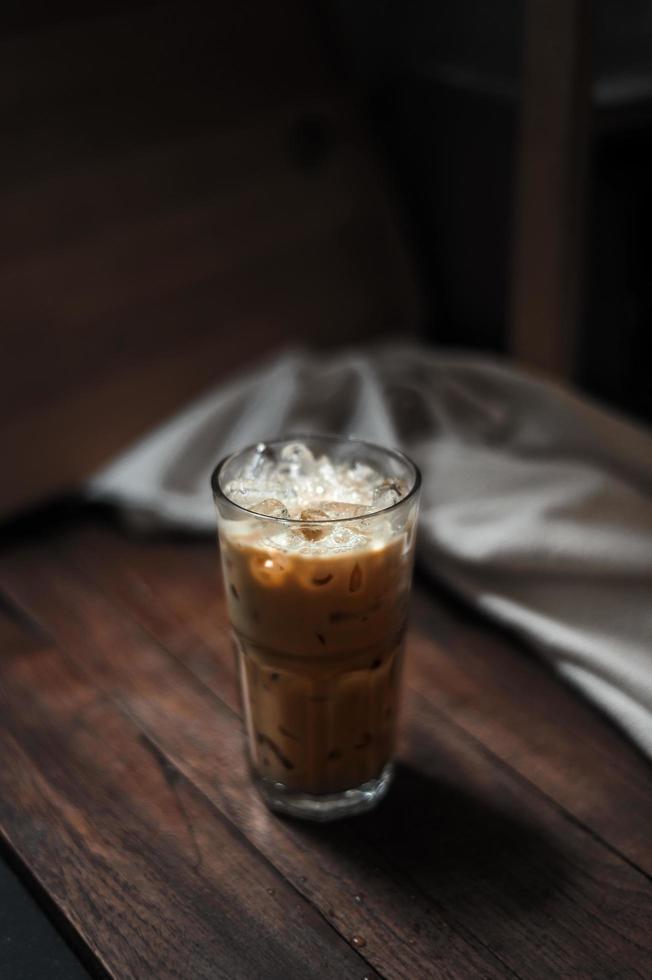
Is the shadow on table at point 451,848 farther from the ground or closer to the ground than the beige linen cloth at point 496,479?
closer to the ground

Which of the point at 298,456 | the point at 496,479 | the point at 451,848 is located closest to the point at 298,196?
the point at 496,479

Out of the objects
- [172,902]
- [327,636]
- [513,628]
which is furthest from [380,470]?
[172,902]

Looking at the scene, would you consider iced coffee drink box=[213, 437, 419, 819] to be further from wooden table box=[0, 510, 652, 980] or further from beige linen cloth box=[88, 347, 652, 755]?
beige linen cloth box=[88, 347, 652, 755]

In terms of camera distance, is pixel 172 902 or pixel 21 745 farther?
pixel 21 745

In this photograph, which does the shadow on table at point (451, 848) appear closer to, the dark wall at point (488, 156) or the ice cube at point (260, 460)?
the ice cube at point (260, 460)

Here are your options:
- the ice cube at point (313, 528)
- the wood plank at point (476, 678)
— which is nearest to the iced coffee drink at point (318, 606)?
the ice cube at point (313, 528)

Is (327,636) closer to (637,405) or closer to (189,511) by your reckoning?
(189,511)

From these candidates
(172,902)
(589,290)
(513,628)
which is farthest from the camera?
(589,290)

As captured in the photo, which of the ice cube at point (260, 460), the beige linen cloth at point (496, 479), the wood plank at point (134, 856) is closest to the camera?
the wood plank at point (134, 856)

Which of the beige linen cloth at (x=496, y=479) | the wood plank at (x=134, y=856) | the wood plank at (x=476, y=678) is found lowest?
the wood plank at (x=476, y=678)
